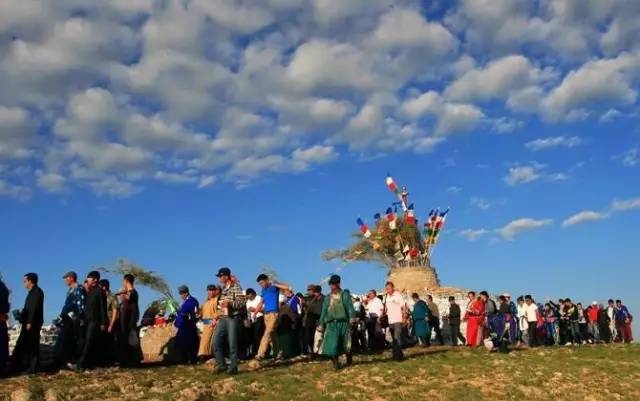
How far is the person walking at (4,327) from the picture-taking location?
488 inches

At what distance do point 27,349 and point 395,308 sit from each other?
27.7 feet

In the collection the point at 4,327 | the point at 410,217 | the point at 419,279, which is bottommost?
the point at 4,327

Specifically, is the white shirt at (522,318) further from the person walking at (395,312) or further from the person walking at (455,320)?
the person walking at (395,312)

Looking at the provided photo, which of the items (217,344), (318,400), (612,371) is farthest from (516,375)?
(217,344)

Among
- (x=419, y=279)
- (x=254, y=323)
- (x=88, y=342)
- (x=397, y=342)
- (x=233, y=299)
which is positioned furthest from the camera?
(x=419, y=279)

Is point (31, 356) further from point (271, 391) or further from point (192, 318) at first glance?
point (271, 391)

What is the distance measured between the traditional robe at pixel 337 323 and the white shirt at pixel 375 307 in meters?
5.14

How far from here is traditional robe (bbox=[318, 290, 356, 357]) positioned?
13203 millimetres

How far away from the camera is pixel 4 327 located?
12539 millimetres

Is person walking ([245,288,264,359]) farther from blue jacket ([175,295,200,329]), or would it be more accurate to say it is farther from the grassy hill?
the grassy hill

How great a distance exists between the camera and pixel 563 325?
83.3 feet

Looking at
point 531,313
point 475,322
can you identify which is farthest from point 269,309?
point 531,313

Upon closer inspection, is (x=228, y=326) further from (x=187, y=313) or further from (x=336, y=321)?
(x=187, y=313)

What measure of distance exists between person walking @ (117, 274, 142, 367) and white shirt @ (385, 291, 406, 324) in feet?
20.1
